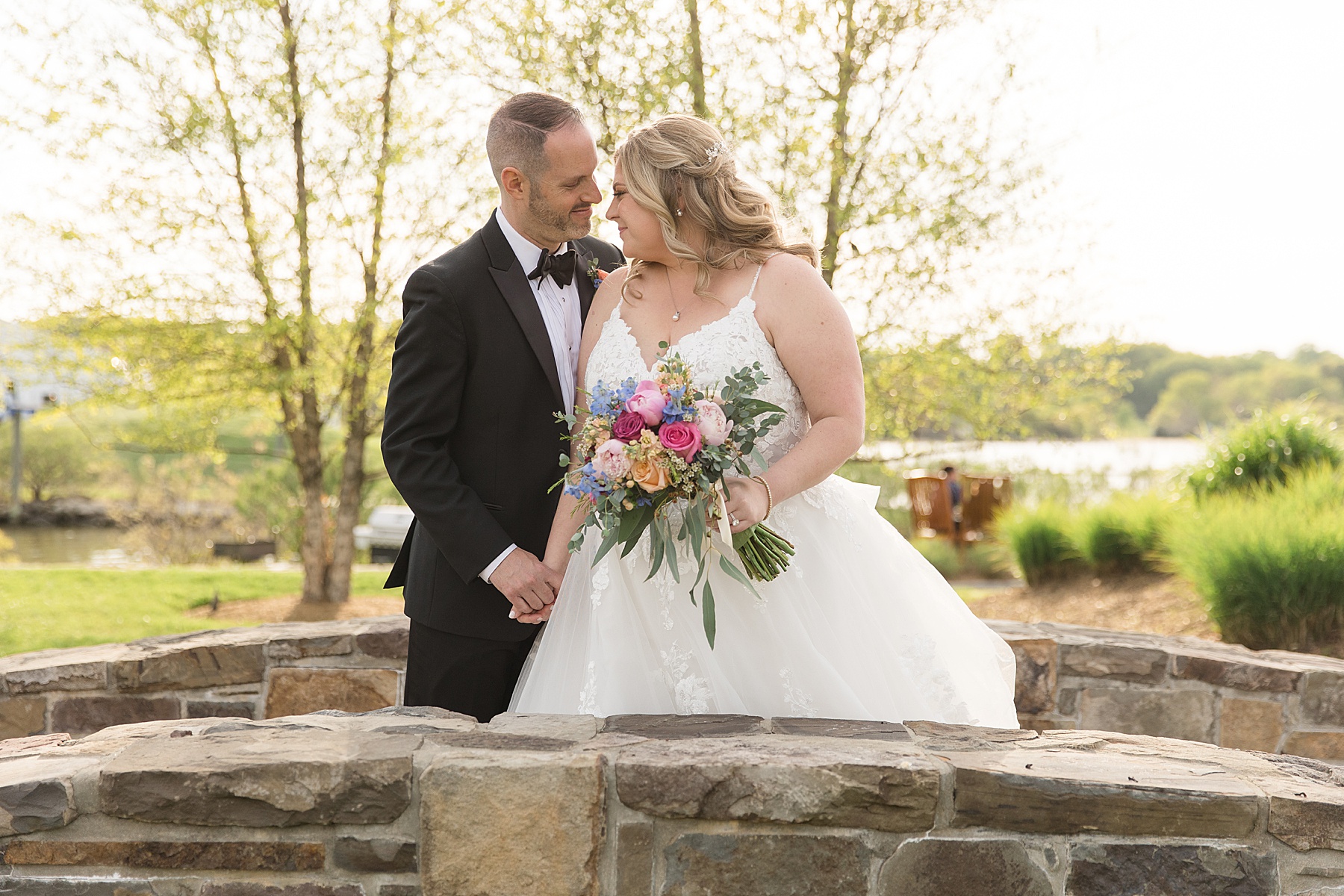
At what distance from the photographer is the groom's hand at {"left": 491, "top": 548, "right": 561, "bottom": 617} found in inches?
106

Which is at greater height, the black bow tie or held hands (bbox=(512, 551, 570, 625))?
the black bow tie

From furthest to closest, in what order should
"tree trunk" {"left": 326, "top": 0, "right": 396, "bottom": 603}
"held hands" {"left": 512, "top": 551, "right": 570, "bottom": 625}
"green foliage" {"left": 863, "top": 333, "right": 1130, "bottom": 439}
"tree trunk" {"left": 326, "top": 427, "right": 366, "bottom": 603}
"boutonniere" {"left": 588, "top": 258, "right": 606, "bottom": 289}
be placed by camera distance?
"tree trunk" {"left": 326, "top": 427, "right": 366, "bottom": 603}, "green foliage" {"left": 863, "top": 333, "right": 1130, "bottom": 439}, "tree trunk" {"left": 326, "top": 0, "right": 396, "bottom": 603}, "boutonniere" {"left": 588, "top": 258, "right": 606, "bottom": 289}, "held hands" {"left": 512, "top": 551, "right": 570, "bottom": 625}

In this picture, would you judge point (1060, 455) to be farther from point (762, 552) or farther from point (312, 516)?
point (762, 552)

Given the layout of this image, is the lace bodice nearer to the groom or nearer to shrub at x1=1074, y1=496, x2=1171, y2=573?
the groom

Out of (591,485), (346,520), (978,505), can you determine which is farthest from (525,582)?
(978,505)

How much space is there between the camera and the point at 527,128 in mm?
2852

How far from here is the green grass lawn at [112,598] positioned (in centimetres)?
655

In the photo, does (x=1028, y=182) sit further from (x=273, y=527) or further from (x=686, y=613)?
(x=273, y=527)

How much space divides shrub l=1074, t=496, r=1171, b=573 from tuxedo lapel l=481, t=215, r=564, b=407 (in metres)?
7.02

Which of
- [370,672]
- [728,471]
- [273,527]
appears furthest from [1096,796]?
[273,527]

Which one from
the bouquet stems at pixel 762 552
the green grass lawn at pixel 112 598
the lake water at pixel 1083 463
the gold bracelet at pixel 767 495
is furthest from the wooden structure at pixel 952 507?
the gold bracelet at pixel 767 495

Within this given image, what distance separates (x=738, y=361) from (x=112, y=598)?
7255mm

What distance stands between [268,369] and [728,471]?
6761 mm

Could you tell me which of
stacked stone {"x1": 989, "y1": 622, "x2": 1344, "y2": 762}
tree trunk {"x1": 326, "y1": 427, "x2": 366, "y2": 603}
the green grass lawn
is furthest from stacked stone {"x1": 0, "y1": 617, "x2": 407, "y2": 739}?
tree trunk {"x1": 326, "y1": 427, "x2": 366, "y2": 603}
